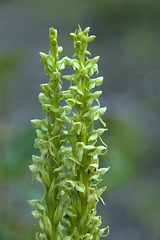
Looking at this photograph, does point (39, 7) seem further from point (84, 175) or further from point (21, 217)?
point (84, 175)

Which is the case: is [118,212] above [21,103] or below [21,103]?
below

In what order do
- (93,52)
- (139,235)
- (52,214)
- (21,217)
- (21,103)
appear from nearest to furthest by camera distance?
1. (52,214)
2. (21,217)
3. (139,235)
4. (21,103)
5. (93,52)

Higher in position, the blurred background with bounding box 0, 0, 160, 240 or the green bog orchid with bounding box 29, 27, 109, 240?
the blurred background with bounding box 0, 0, 160, 240

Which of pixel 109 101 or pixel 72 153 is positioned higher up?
pixel 109 101

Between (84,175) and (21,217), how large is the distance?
197cm

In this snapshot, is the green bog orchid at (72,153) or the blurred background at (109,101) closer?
the green bog orchid at (72,153)

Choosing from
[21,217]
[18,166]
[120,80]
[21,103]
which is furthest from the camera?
[120,80]

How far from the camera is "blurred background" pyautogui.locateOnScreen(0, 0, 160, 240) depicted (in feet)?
10.8

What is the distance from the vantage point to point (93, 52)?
9539mm

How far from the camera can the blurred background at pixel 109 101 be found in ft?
10.8

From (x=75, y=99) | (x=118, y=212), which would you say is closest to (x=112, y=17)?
(x=118, y=212)

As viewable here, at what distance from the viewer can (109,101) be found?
20.5 feet

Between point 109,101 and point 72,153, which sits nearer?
point 72,153

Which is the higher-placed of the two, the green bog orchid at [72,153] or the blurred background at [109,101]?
the blurred background at [109,101]
